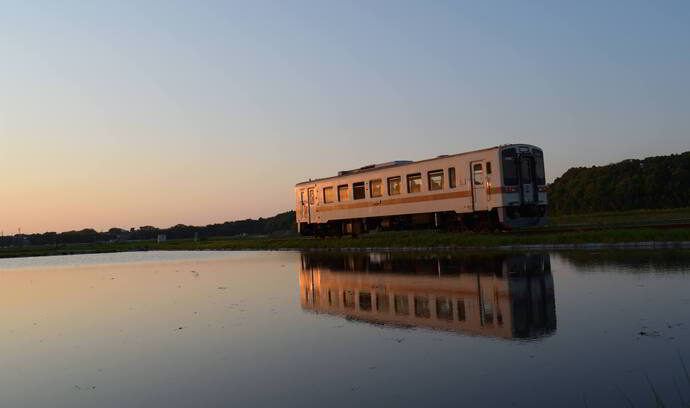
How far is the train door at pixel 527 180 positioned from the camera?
24.9m

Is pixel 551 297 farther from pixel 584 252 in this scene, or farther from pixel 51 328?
pixel 584 252

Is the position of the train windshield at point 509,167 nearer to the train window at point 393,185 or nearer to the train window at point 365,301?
the train window at point 393,185

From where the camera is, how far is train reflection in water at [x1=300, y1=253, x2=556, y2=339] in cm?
728

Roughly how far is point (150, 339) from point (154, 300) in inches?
177

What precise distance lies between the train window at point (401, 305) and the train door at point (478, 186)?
15.6m

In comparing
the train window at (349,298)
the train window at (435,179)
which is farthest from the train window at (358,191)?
the train window at (349,298)

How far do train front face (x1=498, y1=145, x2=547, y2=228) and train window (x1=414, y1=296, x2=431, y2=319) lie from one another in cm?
1545

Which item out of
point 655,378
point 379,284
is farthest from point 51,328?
point 655,378

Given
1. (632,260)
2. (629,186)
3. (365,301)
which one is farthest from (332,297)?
(629,186)

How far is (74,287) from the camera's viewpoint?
1617 centimetres

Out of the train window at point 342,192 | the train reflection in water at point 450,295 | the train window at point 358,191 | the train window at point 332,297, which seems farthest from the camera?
the train window at point 342,192

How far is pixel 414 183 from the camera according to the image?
2850 cm

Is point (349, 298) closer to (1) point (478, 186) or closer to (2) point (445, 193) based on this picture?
(1) point (478, 186)

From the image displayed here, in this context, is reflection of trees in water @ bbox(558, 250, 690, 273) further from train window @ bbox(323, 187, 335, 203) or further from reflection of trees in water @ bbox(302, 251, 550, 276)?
train window @ bbox(323, 187, 335, 203)
